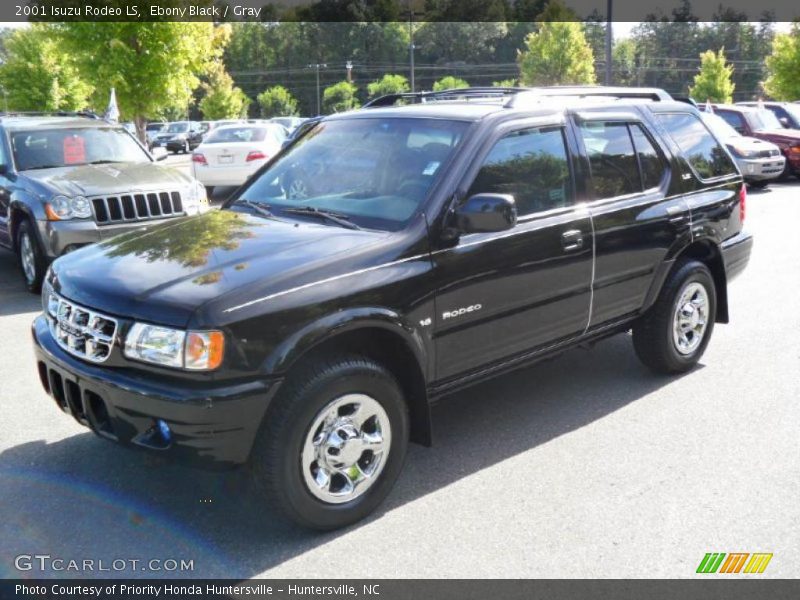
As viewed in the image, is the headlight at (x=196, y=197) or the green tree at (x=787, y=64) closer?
the headlight at (x=196, y=197)

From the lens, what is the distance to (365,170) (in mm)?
4395

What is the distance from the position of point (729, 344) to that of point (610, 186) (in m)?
2.23

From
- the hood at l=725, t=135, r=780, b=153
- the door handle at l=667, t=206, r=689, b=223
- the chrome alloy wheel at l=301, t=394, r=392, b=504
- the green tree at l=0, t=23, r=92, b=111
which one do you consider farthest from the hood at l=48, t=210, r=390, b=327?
the green tree at l=0, t=23, r=92, b=111

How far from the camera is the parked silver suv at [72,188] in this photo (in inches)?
314

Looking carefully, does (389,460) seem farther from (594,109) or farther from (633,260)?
(594,109)

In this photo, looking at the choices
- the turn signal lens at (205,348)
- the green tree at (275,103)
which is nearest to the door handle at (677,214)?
the turn signal lens at (205,348)

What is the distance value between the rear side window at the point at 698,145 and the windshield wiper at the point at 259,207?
2.74 meters

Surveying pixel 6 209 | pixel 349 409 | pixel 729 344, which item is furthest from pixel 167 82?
pixel 349 409

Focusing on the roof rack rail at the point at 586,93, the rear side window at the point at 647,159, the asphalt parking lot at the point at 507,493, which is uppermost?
the roof rack rail at the point at 586,93

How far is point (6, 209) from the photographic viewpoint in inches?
344

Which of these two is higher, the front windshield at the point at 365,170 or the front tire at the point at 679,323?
the front windshield at the point at 365,170

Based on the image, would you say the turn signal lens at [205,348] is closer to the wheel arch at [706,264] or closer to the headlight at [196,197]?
the wheel arch at [706,264]

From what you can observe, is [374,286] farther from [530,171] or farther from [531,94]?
[531,94]

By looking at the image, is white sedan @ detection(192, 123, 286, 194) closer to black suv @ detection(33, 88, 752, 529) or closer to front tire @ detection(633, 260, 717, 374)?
black suv @ detection(33, 88, 752, 529)
